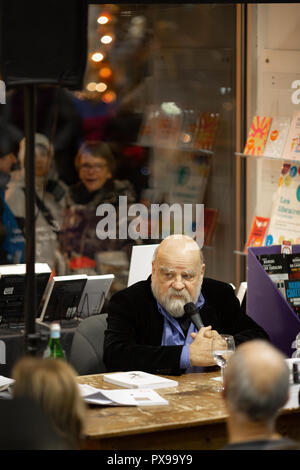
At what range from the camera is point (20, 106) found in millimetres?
6215

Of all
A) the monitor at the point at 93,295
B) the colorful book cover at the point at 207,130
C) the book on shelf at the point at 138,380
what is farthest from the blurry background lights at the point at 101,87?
the book on shelf at the point at 138,380

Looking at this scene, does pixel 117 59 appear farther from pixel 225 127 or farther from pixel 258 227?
pixel 258 227

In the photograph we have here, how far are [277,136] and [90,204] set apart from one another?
58.4 inches

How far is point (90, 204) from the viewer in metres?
6.48

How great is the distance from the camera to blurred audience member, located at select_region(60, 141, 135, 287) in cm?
644

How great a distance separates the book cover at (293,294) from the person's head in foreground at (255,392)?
6.55ft

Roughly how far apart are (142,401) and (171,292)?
2.70ft

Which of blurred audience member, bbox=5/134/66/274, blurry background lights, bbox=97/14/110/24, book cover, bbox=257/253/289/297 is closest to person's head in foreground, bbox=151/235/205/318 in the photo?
book cover, bbox=257/253/289/297

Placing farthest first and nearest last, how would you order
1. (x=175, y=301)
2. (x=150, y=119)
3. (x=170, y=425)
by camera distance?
1. (x=150, y=119)
2. (x=175, y=301)
3. (x=170, y=425)

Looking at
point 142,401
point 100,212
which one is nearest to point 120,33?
point 100,212

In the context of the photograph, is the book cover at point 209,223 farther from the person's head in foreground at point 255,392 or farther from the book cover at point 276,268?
the person's head in foreground at point 255,392

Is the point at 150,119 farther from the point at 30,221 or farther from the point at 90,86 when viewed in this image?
the point at 30,221

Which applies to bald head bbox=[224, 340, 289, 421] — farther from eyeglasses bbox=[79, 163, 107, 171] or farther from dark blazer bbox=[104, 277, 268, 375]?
eyeglasses bbox=[79, 163, 107, 171]

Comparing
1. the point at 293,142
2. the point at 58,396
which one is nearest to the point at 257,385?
the point at 58,396
